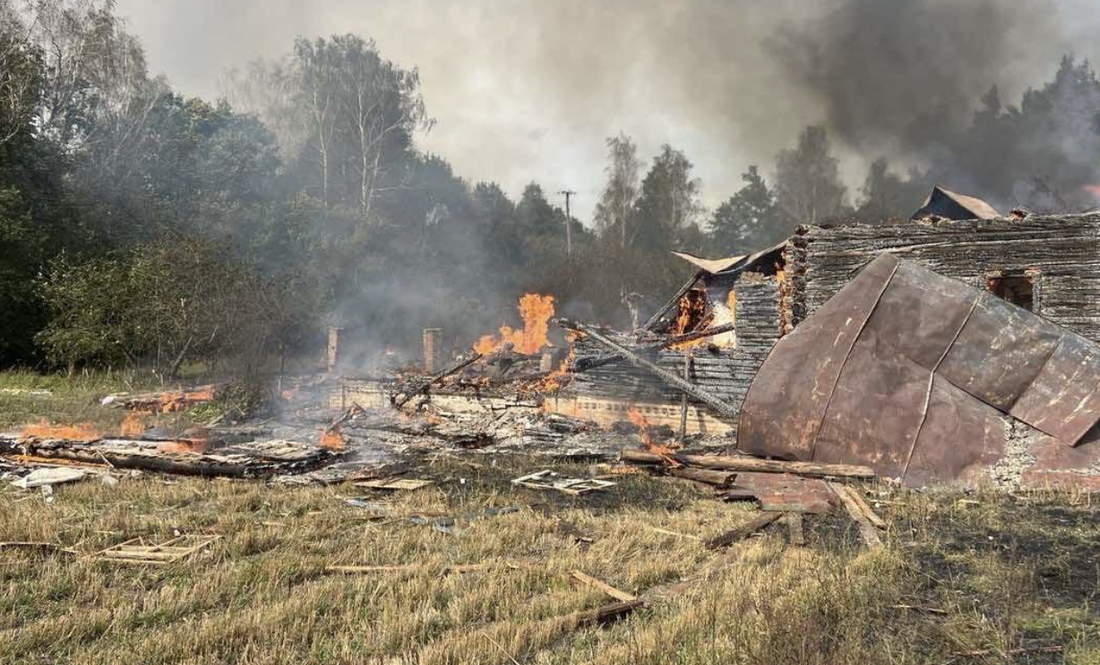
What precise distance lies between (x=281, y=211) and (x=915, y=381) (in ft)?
106

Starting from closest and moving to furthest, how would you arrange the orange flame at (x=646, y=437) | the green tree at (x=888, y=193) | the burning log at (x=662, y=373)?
the orange flame at (x=646, y=437) < the burning log at (x=662, y=373) < the green tree at (x=888, y=193)

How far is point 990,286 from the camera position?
12.8 m

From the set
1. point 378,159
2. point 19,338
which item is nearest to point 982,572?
point 19,338

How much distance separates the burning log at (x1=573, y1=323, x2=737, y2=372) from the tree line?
9.28m

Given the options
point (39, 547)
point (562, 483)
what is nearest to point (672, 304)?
point (562, 483)

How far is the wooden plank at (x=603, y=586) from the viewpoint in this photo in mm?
5289

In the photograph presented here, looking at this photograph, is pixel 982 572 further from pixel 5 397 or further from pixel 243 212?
pixel 243 212

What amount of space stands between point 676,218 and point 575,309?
1900 centimetres

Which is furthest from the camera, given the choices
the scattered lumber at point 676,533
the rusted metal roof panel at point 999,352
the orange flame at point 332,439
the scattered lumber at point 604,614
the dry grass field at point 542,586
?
the orange flame at point 332,439

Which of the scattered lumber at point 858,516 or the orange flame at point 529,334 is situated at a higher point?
the orange flame at point 529,334

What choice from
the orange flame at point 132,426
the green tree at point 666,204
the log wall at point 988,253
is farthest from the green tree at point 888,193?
the orange flame at point 132,426

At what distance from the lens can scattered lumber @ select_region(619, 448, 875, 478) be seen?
948 cm

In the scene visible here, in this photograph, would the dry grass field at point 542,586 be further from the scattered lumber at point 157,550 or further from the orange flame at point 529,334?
the orange flame at point 529,334

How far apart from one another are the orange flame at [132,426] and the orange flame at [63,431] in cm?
51
